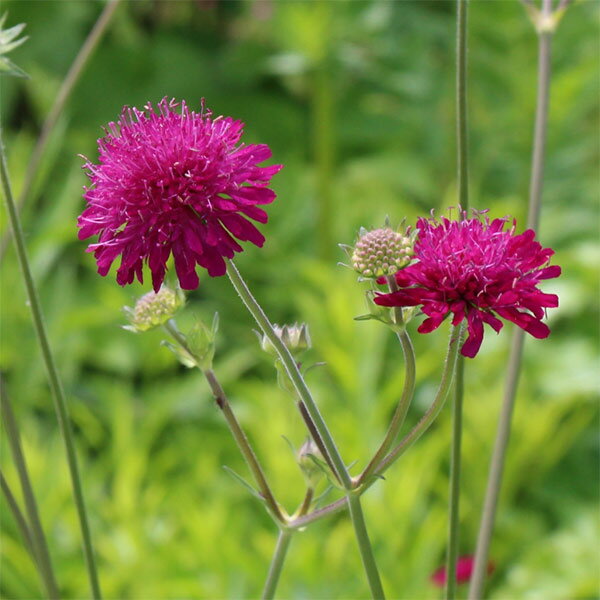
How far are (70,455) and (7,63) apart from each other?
0.87 ft

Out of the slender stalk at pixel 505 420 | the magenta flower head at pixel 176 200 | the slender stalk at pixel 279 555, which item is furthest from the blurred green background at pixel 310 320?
the magenta flower head at pixel 176 200

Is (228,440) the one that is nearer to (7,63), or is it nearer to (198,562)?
(198,562)

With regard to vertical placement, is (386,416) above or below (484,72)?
below

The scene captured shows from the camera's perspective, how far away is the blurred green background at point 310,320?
1485 millimetres

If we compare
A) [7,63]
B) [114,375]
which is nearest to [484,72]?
[114,375]

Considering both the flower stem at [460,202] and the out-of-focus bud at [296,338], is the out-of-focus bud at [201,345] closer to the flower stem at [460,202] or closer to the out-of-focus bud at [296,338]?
the out-of-focus bud at [296,338]

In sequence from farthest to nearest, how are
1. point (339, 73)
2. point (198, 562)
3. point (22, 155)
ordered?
point (339, 73)
point (22, 155)
point (198, 562)

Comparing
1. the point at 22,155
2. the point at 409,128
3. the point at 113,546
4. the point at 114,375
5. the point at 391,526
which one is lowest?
the point at 113,546

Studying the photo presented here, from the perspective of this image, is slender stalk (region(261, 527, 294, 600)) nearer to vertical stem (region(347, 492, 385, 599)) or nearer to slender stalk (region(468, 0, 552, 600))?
vertical stem (region(347, 492, 385, 599))

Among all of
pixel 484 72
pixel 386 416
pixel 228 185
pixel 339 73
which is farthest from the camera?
Answer: pixel 339 73

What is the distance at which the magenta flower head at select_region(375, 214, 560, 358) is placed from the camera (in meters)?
0.52

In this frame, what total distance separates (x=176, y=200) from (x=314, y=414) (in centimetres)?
14

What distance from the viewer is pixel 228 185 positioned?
54cm

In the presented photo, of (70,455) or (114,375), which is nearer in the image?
(70,455)
